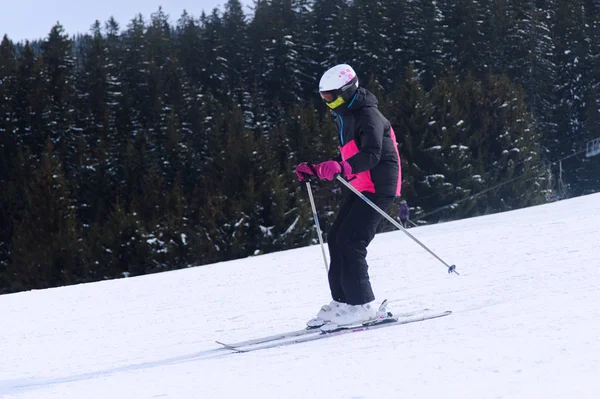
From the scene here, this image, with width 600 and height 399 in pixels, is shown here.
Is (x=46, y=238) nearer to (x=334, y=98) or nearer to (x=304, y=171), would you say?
(x=304, y=171)

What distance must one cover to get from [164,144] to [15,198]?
13.0 meters

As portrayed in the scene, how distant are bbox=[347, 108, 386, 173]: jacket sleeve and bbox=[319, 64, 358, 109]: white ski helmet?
0.61ft

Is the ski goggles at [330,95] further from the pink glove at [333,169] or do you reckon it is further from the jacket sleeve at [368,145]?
the pink glove at [333,169]

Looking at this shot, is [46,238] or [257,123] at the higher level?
[257,123]

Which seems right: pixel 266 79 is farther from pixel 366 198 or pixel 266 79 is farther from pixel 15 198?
pixel 366 198

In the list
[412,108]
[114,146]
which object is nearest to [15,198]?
[114,146]

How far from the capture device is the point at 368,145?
16.5ft

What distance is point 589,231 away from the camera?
26.3 feet

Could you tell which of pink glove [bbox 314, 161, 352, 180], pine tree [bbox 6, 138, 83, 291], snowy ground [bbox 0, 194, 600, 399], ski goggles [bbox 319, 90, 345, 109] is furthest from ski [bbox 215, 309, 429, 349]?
pine tree [bbox 6, 138, 83, 291]

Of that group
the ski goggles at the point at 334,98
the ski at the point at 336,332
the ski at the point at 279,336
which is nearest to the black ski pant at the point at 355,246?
the ski at the point at 336,332

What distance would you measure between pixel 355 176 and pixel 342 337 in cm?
115

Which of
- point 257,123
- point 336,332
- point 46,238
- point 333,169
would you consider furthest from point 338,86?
point 257,123

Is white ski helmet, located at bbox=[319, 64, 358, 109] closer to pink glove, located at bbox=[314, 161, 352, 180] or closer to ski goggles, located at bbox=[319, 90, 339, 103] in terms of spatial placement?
ski goggles, located at bbox=[319, 90, 339, 103]

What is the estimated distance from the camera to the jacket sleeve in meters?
5.01
